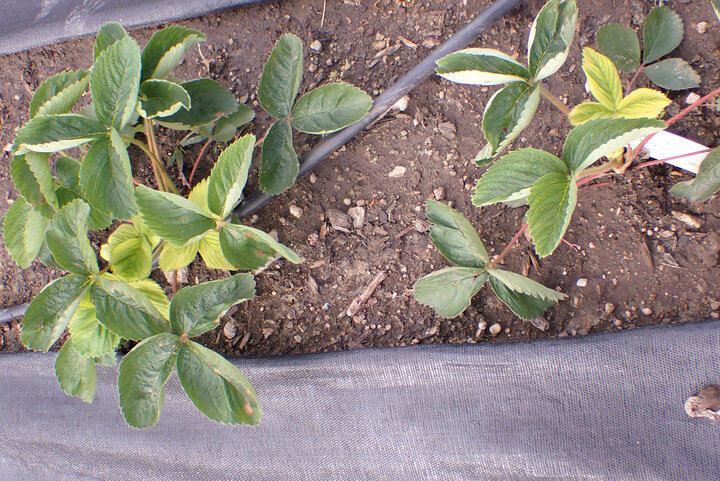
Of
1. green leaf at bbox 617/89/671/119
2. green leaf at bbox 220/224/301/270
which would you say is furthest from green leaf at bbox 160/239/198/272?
green leaf at bbox 617/89/671/119

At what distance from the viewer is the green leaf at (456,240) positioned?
0.94m

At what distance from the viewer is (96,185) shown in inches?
32.0

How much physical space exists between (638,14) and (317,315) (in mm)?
1065

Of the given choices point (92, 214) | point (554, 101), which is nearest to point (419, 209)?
point (554, 101)

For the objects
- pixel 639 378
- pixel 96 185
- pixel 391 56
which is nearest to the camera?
pixel 96 185

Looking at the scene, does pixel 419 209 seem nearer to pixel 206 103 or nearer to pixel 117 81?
pixel 206 103

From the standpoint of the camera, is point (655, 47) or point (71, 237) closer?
point (71, 237)

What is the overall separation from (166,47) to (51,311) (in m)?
0.53

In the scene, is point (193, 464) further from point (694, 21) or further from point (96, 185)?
point (694, 21)

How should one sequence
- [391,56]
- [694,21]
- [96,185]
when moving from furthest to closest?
[391,56]
[694,21]
[96,185]

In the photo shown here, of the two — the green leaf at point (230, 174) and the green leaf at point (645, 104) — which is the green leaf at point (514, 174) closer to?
the green leaf at point (645, 104)

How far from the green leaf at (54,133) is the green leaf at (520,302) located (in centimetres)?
80

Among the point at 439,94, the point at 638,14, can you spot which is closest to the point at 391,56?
the point at 439,94

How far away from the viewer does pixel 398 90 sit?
1.14 meters
